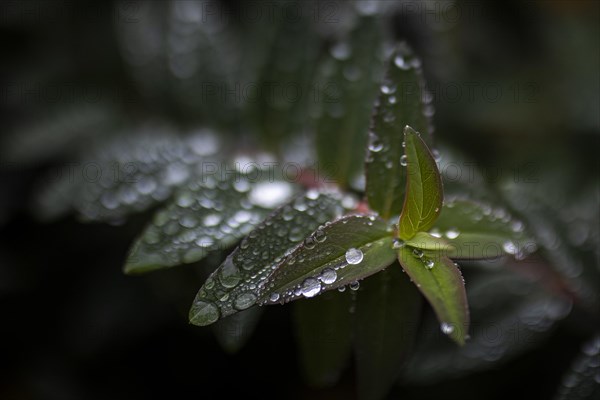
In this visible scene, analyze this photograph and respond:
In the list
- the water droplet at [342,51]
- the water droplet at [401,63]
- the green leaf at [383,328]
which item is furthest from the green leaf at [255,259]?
the water droplet at [342,51]

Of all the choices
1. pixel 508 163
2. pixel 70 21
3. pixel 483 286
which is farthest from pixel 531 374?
pixel 70 21

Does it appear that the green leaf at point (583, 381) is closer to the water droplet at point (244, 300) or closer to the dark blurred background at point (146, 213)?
the dark blurred background at point (146, 213)

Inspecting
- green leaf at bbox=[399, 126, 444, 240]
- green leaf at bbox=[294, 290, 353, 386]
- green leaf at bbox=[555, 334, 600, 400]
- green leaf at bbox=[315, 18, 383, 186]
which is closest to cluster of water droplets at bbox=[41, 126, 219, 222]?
green leaf at bbox=[315, 18, 383, 186]

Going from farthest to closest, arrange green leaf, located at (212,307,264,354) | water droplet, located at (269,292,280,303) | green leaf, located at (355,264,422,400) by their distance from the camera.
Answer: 1. green leaf, located at (212,307,264,354)
2. green leaf, located at (355,264,422,400)
3. water droplet, located at (269,292,280,303)

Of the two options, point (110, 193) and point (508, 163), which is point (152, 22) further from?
point (508, 163)

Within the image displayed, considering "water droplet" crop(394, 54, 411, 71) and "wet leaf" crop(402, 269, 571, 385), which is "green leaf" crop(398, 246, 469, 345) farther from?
"wet leaf" crop(402, 269, 571, 385)
